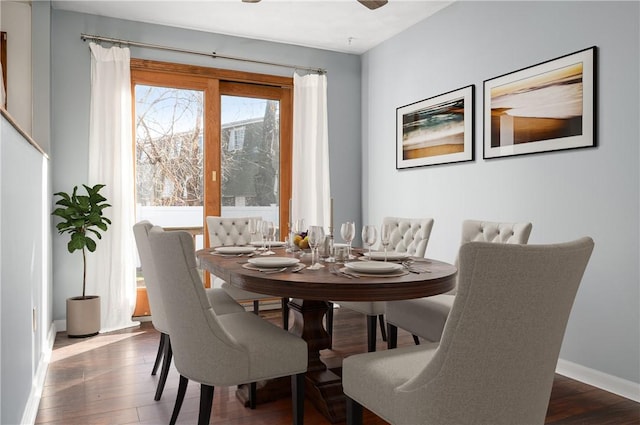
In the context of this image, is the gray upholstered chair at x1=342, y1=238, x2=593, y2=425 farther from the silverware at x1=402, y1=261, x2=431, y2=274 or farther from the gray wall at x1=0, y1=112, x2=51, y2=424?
the gray wall at x1=0, y1=112, x2=51, y2=424

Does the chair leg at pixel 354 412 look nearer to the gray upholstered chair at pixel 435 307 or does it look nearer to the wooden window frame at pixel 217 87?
the gray upholstered chair at pixel 435 307

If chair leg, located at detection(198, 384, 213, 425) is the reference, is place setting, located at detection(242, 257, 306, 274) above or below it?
above

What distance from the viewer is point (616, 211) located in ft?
8.75

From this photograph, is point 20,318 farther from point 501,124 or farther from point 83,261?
point 501,124

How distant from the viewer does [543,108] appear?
10.2 ft

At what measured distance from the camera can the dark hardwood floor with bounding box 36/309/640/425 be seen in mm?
2316

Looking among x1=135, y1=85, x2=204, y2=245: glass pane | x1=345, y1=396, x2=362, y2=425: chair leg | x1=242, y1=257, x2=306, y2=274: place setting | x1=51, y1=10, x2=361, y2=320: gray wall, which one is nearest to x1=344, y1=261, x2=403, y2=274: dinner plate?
x1=242, y1=257, x2=306, y2=274: place setting

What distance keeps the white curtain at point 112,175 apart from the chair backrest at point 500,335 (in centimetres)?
335

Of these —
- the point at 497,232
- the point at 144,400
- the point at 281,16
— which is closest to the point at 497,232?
the point at 497,232

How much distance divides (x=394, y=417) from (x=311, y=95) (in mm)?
3951

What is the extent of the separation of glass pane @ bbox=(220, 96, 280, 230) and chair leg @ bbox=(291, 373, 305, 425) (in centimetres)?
300

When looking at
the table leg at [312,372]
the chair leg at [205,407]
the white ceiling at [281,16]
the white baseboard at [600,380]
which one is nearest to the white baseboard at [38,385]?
the chair leg at [205,407]

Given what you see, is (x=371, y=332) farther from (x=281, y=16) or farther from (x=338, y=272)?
(x=281, y=16)

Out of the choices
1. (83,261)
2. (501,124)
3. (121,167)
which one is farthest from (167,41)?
(501,124)
